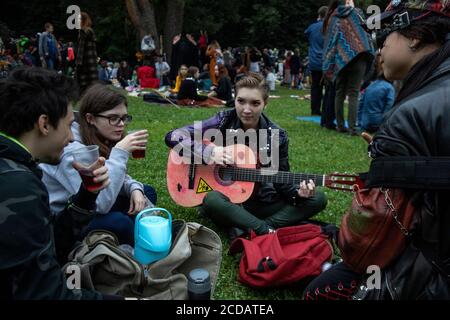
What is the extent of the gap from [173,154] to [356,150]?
11.2ft

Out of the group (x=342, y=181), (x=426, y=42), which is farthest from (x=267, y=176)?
(x=426, y=42)

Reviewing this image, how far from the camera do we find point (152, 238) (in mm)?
2221

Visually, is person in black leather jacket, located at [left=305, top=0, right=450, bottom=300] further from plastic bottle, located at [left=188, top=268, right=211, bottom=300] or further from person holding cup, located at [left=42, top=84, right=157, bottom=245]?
person holding cup, located at [left=42, top=84, right=157, bottom=245]

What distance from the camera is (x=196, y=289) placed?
1972 millimetres

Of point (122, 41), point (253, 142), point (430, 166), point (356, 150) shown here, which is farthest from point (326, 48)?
point (122, 41)

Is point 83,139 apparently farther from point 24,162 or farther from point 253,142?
point 253,142

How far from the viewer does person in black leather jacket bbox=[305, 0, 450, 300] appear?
62.7 inches

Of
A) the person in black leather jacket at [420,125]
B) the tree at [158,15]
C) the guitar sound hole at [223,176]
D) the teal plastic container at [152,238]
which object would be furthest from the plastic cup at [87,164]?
the tree at [158,15]

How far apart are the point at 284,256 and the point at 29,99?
169 centimetres

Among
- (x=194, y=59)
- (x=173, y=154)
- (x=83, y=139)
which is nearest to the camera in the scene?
(x=83, y=139)

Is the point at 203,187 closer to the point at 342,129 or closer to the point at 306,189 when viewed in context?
the point at 306,189

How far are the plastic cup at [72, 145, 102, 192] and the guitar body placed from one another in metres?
1.62

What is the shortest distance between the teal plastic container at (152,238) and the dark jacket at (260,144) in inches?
56.7

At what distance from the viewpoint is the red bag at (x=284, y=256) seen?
2.62 metres
